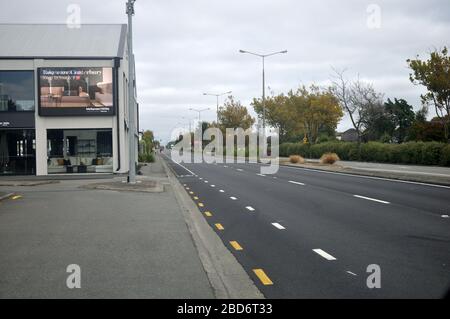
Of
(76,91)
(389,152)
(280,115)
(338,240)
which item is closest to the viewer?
(338,240)

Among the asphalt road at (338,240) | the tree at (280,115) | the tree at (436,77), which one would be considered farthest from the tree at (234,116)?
the asphalt road at (338,240)

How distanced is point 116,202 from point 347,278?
372 inches

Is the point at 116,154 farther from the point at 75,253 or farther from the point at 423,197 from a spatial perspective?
the point at 75,253

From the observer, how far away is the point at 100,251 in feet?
26.0

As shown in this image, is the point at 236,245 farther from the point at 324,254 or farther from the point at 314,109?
the point at 314,109

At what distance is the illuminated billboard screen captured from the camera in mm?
27703

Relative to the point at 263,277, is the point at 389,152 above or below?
above

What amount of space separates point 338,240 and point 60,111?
22.1m

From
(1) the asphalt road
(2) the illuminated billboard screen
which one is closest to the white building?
(2) the illuminated billboard screen

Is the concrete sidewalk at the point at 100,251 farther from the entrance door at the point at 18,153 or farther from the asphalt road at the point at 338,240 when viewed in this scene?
the entrance door at the point at 18,153

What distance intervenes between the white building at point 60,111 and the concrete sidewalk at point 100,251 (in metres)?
14.4

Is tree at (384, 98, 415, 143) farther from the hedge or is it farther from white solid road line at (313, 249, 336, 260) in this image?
white solid road line at (313, 249, 336, 260)

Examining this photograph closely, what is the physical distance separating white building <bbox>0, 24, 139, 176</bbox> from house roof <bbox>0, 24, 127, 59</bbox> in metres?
0.11

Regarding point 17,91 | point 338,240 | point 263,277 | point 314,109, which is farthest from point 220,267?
point 314,109
